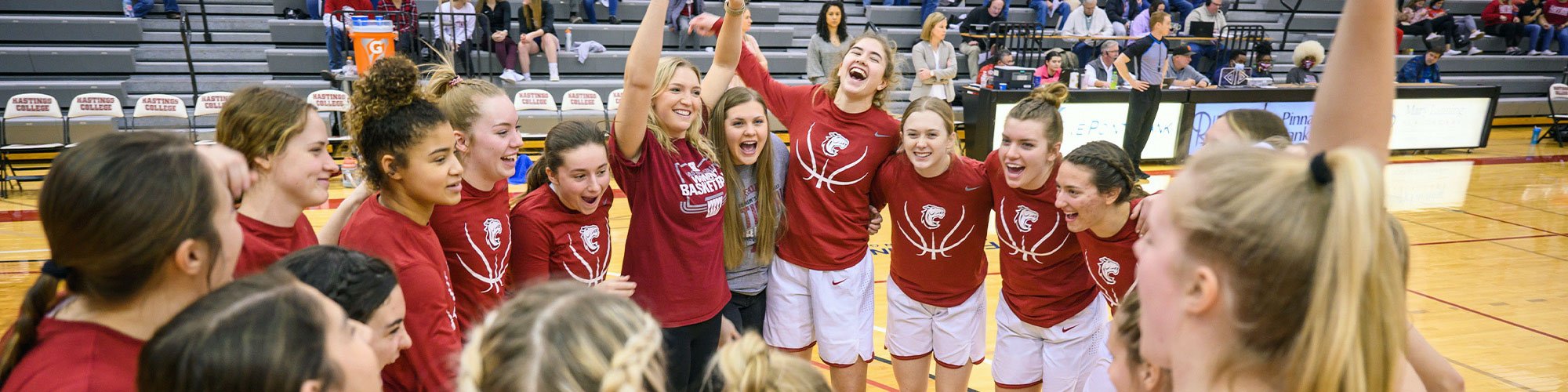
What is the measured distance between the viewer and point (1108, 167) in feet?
8.82

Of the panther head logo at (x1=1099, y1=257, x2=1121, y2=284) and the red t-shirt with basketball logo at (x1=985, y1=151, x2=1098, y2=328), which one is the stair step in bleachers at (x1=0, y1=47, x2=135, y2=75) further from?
the panther head logo at (x1=1099, y1=257, x2=1121, y2=284)

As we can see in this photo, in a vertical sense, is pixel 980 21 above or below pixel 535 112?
above

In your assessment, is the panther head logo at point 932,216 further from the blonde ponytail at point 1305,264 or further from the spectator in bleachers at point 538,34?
the spectator in bleachers at point 538,34

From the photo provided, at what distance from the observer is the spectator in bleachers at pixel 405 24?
30.5ft

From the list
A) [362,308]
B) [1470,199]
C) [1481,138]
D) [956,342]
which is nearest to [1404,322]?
[362,308]

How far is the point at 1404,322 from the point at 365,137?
1976 millimetres

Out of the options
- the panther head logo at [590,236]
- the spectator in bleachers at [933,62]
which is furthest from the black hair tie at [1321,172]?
the spectator in bleachers at [933,62]

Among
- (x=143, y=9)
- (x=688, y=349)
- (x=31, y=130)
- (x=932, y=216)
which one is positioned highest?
(x=143, y=9)

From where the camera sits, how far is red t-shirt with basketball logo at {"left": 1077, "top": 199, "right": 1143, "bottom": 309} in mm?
2746

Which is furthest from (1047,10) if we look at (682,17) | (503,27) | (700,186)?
(700,186)

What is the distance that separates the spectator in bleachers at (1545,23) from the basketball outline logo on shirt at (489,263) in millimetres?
16799

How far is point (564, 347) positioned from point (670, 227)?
1674 millimetres

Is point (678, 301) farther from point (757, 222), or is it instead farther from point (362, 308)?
point (362, 308)

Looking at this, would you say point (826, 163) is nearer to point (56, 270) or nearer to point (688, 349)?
point (688, 349)
